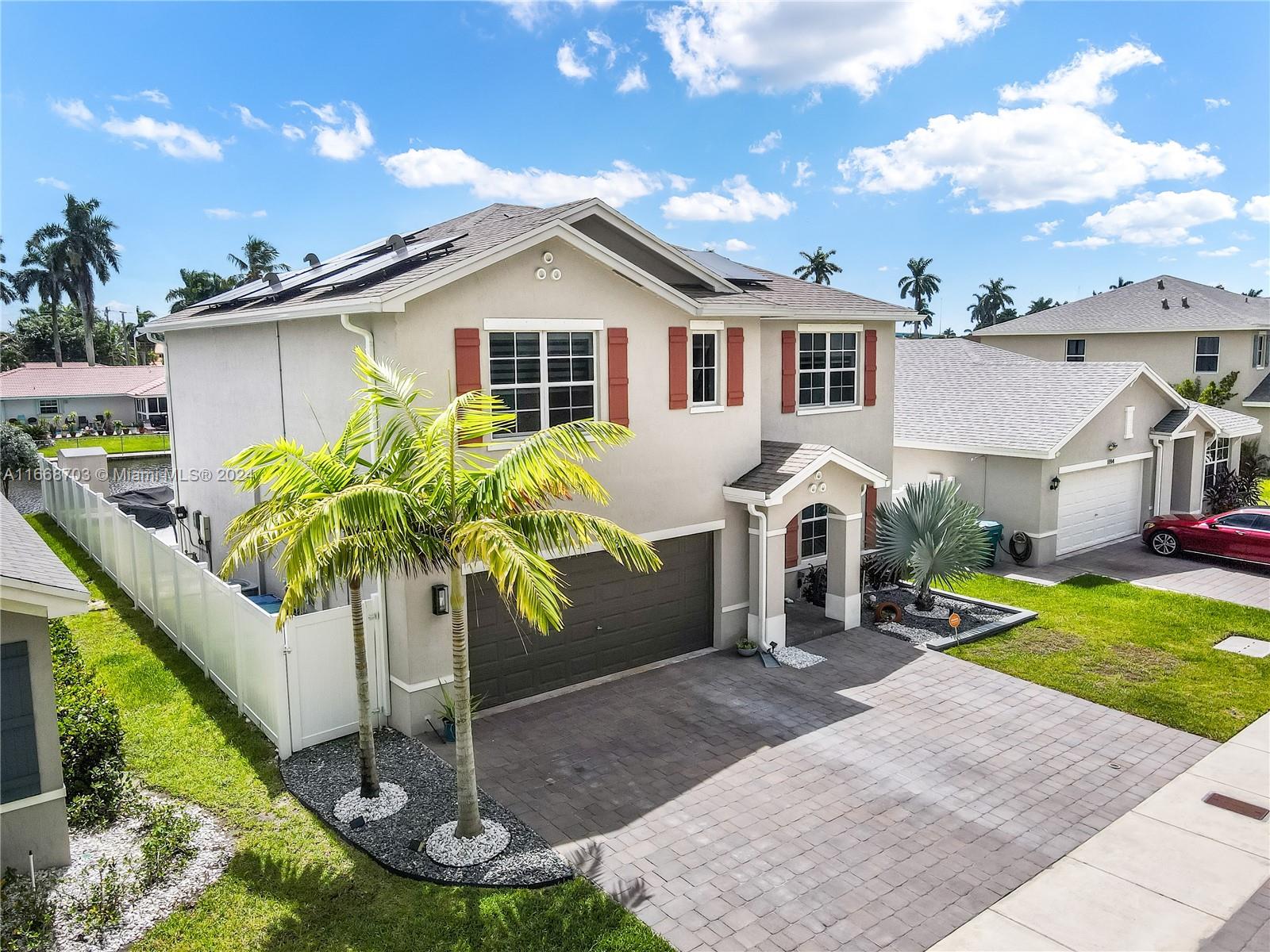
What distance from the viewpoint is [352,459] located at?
8.98 m

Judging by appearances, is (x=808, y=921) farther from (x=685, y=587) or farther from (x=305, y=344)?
(x=305, y=344)

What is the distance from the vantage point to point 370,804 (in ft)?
30.0

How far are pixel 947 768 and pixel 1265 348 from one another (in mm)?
33771

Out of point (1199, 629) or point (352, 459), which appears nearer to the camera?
point (352, 459)

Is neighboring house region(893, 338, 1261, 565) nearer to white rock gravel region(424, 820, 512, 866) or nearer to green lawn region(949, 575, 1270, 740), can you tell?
green lawn region(949, 575, 1270, 740)

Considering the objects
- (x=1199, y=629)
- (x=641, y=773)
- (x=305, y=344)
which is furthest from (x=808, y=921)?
(x=1199, y=629)

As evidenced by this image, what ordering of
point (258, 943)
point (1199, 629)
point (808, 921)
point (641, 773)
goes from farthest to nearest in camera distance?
1. point (1199, 629)
2. point (641, 773)
3. point (808, 921)
4. point (258, 943)

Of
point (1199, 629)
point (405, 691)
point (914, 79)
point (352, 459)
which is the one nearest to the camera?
point (352, 459)

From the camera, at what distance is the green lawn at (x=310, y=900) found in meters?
7.02

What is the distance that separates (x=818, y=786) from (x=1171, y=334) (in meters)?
32.5

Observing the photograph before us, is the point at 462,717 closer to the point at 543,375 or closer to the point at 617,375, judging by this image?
the point at 543,375

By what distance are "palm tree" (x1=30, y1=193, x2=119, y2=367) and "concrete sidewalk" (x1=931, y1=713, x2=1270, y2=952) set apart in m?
82.2

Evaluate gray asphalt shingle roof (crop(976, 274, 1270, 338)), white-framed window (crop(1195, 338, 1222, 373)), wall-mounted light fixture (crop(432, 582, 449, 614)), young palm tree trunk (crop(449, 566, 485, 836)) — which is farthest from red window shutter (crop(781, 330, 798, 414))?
white-framed window (crop(1195, 338, 1222, 373))

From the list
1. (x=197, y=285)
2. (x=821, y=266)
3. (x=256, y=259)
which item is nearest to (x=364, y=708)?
(x=821, y=266)
